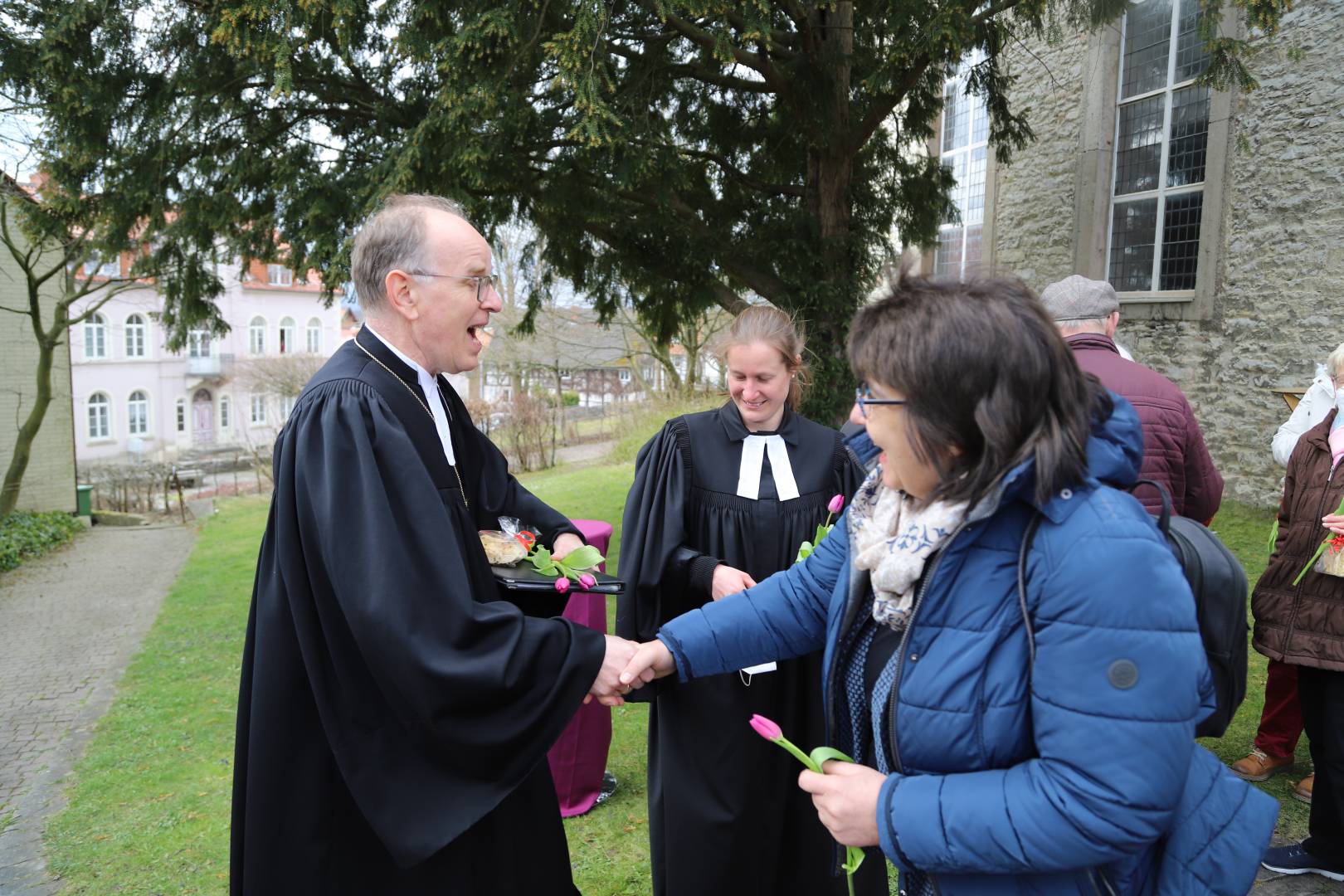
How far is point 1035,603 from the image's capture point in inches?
55.3

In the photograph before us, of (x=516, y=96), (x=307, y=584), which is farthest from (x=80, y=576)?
(x=307, y=584)

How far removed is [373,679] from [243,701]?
419 mm

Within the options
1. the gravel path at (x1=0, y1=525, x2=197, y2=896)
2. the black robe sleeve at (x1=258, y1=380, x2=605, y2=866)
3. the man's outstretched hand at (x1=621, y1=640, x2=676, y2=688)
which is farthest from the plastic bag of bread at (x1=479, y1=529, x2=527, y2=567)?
the gravel path at (x1=0, y1=525, x2=197, y2=896)

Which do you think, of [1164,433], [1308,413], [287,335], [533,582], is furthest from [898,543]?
[287,335]

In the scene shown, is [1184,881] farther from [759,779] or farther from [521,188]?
[521,188]

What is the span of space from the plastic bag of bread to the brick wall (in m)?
21.1

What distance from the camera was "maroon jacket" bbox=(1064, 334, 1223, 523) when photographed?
344cm

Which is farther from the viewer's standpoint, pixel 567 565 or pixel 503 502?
pixel 503 502

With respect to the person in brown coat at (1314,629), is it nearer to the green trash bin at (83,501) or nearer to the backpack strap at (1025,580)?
the backpack strap at (1025,580)

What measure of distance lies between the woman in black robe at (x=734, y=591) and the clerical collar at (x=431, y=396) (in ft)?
3.27

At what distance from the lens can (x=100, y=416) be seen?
1699 inches

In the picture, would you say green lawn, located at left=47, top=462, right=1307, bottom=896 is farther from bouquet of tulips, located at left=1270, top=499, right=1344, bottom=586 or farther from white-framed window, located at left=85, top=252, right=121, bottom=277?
white-framed window, located at left=85, top=252, right=121, bottom=277

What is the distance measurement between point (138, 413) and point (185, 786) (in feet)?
154

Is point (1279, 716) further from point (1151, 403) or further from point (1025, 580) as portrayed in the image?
point (1025, 580)
